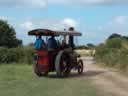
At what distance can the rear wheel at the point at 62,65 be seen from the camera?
24.1 metres

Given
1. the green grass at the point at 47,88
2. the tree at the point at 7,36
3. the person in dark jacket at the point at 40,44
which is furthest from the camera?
the tree at the point at 7,36

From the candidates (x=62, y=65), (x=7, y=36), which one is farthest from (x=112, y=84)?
(x=7, y=36)

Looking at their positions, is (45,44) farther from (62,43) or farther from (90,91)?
(90,91)

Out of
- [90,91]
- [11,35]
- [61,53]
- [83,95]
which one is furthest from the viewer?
[11,35]

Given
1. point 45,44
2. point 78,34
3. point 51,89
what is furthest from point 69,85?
point 78,34

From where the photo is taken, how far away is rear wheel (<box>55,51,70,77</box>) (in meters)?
24.1

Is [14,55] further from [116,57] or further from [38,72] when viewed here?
[38,72]

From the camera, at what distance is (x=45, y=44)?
2480 cm

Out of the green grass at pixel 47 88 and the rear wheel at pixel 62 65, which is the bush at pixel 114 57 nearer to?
the rear wheel at pixel 62 65

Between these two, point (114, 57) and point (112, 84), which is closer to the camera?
point (112, 84)

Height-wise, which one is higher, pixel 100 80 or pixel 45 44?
pixel 45 44

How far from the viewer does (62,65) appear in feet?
80.7

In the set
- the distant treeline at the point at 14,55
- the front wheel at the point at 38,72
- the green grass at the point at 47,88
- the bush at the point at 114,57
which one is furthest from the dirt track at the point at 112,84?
the distant treeline at the point at 14,55

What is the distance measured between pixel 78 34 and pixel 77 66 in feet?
5.76
